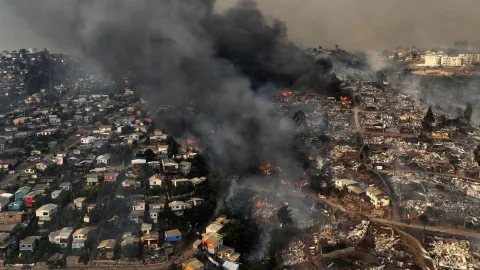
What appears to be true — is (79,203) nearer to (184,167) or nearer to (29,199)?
(29,199)

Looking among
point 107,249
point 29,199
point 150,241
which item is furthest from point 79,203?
point 150,241

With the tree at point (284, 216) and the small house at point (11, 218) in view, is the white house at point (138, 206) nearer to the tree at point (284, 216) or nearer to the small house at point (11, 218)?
the small house at point (11, 218)

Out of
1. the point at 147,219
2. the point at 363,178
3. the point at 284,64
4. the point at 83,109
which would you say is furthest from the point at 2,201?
the point at 284,64

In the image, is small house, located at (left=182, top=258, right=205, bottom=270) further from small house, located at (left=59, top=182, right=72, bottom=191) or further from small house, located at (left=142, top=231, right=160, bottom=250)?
small house, located at (left=59, top=182, right=72, bottom=191)

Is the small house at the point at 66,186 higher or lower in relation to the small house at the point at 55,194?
higher

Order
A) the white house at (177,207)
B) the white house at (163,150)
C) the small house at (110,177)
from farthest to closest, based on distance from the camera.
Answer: the white house at (163,150) < the small house at (110,177) < the white house at (177,207)

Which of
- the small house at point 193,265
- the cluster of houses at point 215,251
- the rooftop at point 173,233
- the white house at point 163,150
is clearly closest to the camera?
the small house at point 193,265

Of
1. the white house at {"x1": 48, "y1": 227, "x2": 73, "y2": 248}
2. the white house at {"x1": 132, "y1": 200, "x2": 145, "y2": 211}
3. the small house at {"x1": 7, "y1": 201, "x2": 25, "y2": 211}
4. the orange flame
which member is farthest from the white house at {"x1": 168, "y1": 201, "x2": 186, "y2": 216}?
the small house at {"x1": 7, "y1": 201, "x2": 25, "y2": 211}

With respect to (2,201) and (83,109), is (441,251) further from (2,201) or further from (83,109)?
(83,109)

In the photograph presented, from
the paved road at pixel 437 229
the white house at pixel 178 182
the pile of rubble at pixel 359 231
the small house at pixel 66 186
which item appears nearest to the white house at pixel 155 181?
the white house at pixel 178 182
